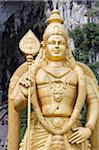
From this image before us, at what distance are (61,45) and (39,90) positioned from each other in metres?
0.42

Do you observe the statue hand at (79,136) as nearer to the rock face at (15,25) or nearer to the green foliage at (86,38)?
the green foliage at (86,38)

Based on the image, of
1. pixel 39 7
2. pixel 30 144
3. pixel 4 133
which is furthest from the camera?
pixel 39 7

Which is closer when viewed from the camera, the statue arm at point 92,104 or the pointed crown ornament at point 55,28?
the statue arm at point 92,104

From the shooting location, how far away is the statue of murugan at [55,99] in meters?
4.08

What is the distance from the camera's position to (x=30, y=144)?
4066 mm

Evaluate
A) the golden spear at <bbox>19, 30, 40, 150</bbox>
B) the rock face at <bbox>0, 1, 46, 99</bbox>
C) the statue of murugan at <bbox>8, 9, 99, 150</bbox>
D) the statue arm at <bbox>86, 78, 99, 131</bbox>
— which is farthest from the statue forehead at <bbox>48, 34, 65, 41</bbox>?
the rock face at <bbox>0, 1, 46, 99</bbox>

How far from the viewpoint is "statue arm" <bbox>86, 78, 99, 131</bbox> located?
4.20 m

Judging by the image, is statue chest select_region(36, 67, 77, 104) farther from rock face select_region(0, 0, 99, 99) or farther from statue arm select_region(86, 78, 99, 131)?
rock face select_region(0, 0, 99, 99)

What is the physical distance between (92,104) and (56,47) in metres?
0.55

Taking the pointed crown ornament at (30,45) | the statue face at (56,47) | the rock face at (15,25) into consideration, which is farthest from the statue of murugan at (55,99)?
the rock face at (15,25)

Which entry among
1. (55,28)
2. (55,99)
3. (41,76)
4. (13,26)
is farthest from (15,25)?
(55,99)

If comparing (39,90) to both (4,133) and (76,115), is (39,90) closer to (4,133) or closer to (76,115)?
(76,115)

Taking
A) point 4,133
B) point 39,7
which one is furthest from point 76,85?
point 39,7

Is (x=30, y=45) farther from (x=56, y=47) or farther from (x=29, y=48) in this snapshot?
(x=56, y=47)
